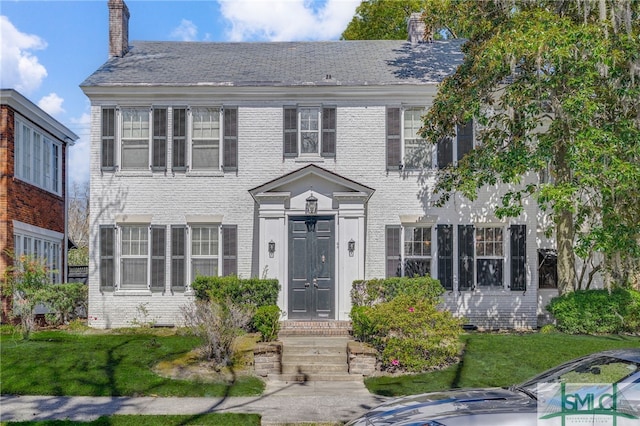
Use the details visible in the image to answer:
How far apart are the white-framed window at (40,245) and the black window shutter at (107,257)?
118cm

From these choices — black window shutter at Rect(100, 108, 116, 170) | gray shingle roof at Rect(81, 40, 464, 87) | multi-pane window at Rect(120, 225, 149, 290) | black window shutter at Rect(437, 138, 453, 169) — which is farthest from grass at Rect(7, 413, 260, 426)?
gray shingle roof at Rect(81, 40, 464, 87)

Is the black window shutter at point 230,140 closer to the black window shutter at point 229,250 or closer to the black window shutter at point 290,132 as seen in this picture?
the black window shutter at point 290,132

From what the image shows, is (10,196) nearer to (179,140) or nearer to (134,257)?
(134,257)

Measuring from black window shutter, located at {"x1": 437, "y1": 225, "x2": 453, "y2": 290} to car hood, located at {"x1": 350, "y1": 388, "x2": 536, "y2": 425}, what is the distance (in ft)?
34.7

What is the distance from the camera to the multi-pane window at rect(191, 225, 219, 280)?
16.6m

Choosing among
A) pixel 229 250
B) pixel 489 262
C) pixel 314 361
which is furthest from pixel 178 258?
pixel 489 262

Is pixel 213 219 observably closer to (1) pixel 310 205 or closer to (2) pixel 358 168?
(1) pixel 310 205

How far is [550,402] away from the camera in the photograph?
555 centimetres

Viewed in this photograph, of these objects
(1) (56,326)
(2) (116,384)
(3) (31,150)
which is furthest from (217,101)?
(2) (116,384)

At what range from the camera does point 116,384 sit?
10.5 metres

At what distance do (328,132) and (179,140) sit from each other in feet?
13.3


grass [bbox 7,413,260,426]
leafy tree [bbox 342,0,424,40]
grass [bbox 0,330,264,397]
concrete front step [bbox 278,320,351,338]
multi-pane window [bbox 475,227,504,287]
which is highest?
leafy tree [bbox 342,0,424,40]

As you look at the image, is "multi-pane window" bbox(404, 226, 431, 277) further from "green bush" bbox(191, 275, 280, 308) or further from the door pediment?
"green bush" bbox(191, 275, 280, 308)

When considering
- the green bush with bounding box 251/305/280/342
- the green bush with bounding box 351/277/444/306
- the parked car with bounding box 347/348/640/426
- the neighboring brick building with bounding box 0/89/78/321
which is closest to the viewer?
the parked car with bounding box 347/348/640/426
